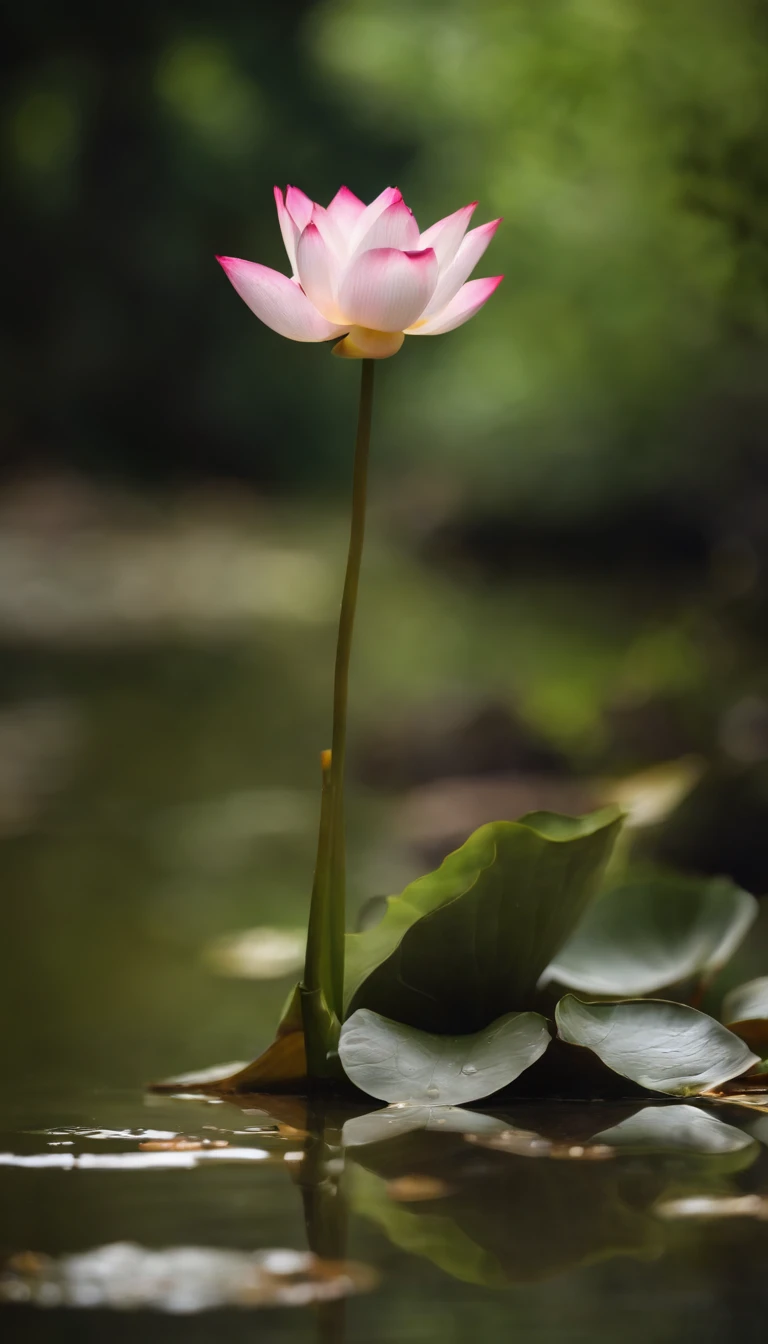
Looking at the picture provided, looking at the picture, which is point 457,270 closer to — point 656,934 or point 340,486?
point 656,934

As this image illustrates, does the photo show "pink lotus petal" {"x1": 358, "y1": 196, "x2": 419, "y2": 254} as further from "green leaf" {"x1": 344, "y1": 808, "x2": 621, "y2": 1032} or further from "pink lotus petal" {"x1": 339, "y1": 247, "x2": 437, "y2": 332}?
"green leaf" {"x1": 344, "y1": 808, "x2": 621, "y2": 1032}

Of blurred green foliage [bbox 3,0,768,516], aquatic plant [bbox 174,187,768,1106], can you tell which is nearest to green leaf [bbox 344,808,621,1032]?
aquatic plant [bbox 174,187,768,1106]

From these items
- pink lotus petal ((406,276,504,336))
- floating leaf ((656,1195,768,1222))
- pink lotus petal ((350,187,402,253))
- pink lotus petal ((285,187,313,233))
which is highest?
pink lotus petal ((285,187,313,233))

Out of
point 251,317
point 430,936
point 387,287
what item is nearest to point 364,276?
point 387,287

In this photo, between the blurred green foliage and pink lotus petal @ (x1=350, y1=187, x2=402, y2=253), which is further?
the blurred green foliage

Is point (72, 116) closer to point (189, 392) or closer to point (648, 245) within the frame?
point (189, 392)

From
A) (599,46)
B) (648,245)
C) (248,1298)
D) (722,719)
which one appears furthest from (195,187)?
(248,1298)

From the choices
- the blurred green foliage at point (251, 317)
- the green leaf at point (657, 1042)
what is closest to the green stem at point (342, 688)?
the green leaf at point (657, 1042)
